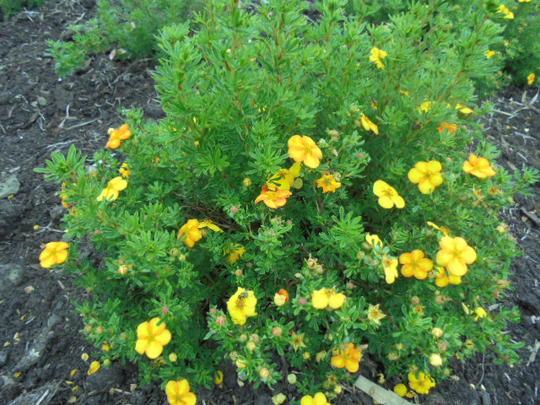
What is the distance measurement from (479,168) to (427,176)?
0.27 meters

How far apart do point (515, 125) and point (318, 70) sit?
3069 mm

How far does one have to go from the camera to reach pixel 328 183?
235cm

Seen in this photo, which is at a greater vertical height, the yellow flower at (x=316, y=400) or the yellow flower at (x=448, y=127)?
the yellow flower at (x=448, y=127)

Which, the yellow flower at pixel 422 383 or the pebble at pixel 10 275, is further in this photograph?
the pebble at pixel 10 275

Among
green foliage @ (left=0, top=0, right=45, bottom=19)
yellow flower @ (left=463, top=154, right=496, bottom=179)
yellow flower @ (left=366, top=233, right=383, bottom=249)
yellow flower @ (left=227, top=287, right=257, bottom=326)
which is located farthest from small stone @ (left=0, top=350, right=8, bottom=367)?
green foliage @ (left=0, top=0, right=45, bottom=19)

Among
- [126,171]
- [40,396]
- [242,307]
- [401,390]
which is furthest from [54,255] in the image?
[401,390]

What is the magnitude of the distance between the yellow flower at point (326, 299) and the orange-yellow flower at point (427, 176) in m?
0.71

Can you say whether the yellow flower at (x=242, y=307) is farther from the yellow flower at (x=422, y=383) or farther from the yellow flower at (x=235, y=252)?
the yellow flower at (x=422, y=383)

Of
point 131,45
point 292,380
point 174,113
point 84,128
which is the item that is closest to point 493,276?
point 292,380

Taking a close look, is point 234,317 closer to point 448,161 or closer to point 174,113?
point 174,113

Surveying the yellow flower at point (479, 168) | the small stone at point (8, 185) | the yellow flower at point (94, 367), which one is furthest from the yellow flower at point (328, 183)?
the small stone at point (8, 185)

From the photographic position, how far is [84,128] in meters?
4.42

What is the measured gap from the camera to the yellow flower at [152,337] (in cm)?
214

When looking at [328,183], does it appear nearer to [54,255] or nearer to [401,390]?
[401,390]
